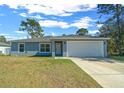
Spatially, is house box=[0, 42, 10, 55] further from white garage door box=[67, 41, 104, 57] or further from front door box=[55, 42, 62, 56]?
white garage door box=[67, 41, 104, 57]

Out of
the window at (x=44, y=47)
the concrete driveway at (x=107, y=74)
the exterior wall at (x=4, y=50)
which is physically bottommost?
the concrete driveway at (x=107, y=74)

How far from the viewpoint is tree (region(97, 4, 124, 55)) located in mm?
33781

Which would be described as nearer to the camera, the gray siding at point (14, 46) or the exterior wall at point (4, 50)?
the gray siding at point (14, 46)

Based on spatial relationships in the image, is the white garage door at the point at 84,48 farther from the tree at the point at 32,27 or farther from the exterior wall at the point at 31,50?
the tree at the point at 32,27

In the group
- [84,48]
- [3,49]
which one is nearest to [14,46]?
[84,48]

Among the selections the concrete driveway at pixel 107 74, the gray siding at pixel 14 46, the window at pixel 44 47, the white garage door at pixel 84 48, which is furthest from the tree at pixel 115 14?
the concrete driveway at pixel 107 74

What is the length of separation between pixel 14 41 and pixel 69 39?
304 inches

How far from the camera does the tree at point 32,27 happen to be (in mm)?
59562

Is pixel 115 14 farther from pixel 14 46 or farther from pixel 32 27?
pixel 32 27

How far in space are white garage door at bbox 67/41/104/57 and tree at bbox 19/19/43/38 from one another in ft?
111

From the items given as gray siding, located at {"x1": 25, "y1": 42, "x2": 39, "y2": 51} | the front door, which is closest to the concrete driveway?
the front door

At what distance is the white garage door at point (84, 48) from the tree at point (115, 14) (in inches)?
273

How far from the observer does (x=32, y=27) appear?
6050 cm

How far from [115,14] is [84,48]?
32.4 feet
